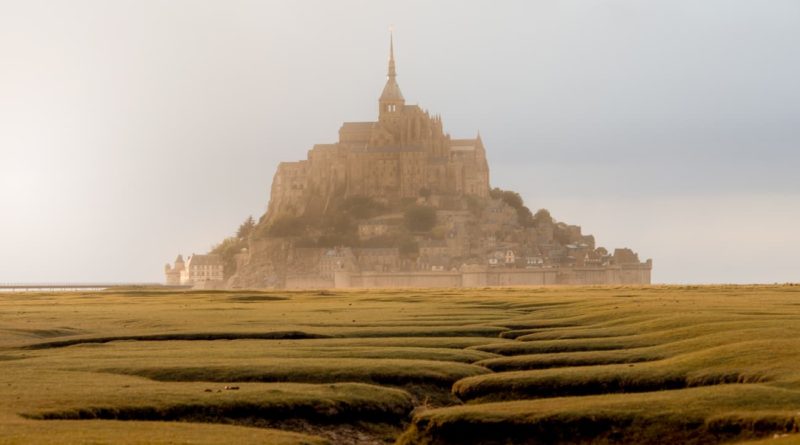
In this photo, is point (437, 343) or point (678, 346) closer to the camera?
point (678, 346)

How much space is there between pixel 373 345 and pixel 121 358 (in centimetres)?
805

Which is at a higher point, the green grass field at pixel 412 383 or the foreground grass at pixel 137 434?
the green grass field at pixel 412 383

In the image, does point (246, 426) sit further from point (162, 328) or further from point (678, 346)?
point (162, 328)

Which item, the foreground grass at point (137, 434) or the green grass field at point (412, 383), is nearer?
the foreground grass at point (137, 434)

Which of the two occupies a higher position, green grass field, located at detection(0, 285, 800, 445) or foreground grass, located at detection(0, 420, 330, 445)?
green grass field, located at detection(0, 285, 800, 445)

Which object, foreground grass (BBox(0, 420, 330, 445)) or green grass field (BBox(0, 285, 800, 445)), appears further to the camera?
green grass field (BBox(0, 285, 800, 445))

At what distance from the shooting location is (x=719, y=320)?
43562mm

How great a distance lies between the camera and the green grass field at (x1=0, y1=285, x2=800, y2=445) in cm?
2322

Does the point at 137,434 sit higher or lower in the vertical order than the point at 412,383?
lower

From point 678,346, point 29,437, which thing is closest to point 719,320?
point 678,346

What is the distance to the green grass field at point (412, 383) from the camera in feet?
76.2

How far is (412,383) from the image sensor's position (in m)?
30.7

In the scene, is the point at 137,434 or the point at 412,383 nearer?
the point at 137,434

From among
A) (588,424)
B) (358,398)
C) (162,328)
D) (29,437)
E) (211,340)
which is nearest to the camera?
(29,437)
